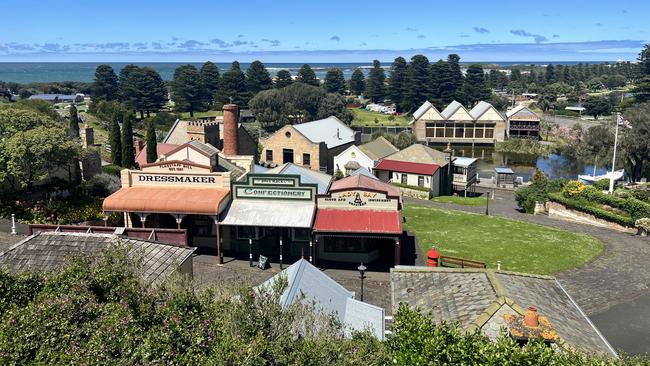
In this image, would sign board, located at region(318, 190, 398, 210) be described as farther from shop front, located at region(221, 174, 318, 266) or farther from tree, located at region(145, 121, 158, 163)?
tree, located at region(145, 121, 158, 163)

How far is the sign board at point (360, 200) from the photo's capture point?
28.1m

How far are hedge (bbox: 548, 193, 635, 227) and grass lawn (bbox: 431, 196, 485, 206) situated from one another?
622 centimetres

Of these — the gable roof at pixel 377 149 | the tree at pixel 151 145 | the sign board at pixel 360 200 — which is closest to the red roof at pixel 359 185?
the sign board at pixel 360 200

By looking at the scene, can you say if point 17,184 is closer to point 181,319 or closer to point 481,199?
point 181,319

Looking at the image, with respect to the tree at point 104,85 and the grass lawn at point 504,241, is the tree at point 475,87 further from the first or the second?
the grass lawn at point 504,241

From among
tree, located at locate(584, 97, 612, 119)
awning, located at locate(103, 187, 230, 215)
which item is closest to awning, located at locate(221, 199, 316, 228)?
awning, located at locate(103, 187, 230, 215)

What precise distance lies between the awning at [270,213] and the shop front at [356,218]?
726 mm

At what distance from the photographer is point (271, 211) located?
92.1ft

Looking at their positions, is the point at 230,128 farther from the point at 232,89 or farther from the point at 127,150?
the point at 232,89

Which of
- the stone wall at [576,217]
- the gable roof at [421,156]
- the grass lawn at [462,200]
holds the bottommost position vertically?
the grass lawn at [462,200]

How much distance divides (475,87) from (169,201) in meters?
111

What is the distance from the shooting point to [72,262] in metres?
13.9

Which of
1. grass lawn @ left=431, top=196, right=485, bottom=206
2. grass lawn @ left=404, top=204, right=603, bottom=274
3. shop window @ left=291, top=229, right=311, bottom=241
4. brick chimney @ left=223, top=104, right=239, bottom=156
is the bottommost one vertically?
grass lawn @ left=431, top=196, right=485, bottom=206

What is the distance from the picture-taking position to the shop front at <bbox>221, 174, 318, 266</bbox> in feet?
92.4
